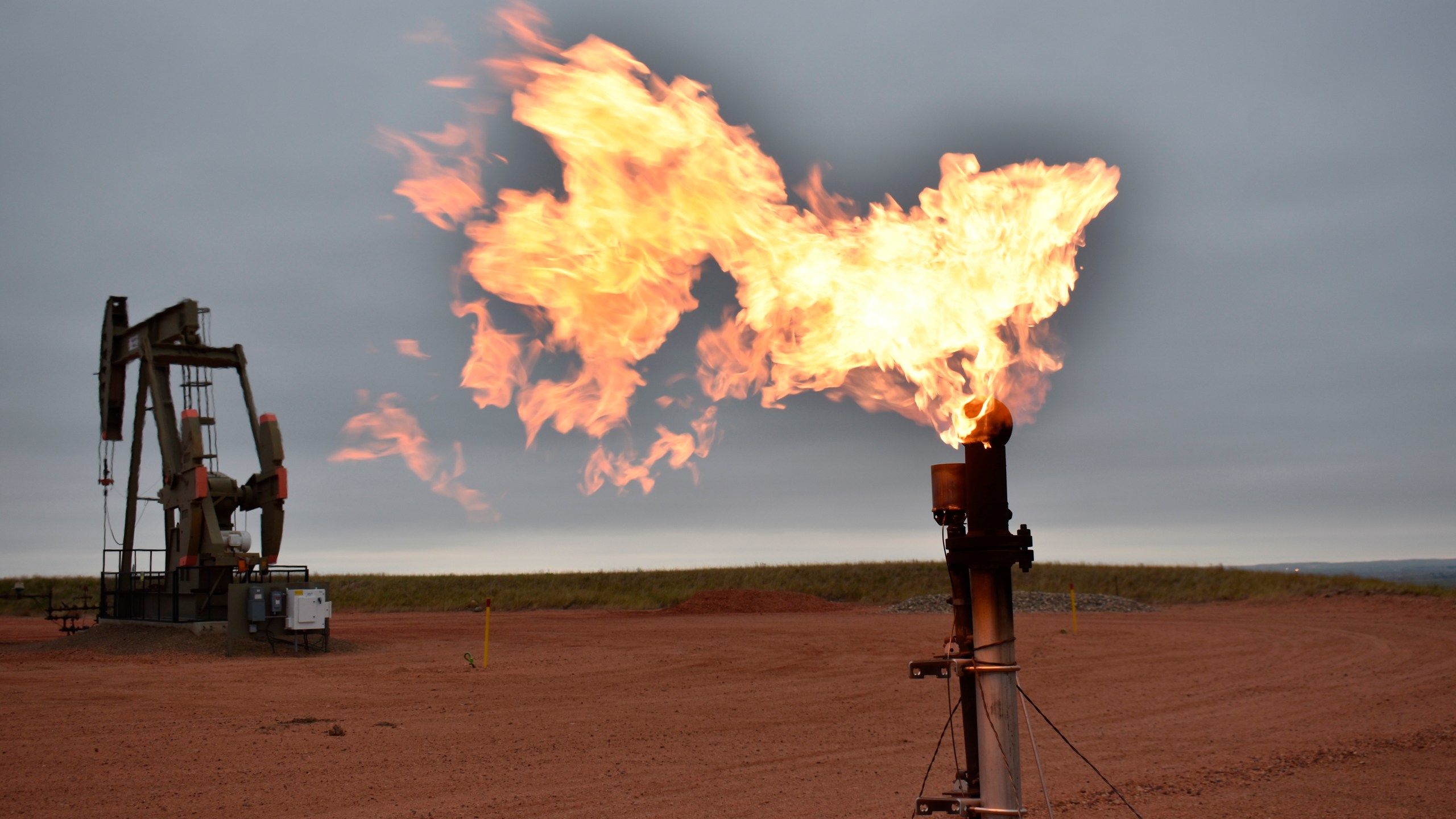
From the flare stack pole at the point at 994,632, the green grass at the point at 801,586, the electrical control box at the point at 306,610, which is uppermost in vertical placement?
the flare stack pole at the point at 994,632

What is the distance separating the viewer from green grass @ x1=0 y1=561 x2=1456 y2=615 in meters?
49.4

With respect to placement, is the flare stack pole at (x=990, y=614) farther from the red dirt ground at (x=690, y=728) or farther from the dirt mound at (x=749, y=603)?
the dirt mound at (x=749, y=603)

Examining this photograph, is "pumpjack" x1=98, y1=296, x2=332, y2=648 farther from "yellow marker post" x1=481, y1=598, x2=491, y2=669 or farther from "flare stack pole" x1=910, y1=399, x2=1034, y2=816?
"flare stack pole" x1=910, y1=399, x2=1034, y2=816

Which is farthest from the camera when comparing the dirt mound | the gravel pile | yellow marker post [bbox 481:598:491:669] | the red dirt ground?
the dirt mound

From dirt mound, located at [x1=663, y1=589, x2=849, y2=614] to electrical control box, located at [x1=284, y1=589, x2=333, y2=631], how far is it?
22.1m

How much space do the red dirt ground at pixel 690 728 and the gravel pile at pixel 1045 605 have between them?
48.2ft

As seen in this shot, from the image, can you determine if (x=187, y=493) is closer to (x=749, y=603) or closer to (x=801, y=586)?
(x=749, y=603)

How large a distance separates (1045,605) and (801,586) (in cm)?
2340

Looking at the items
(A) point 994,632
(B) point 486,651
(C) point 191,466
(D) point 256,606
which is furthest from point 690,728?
(C) point 191,466

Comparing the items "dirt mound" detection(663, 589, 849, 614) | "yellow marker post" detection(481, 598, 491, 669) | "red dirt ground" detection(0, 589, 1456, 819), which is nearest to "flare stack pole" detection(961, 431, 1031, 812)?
"red dirt ground" detection(0, 589, 1456, 819)

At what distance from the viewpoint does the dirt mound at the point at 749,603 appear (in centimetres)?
4703

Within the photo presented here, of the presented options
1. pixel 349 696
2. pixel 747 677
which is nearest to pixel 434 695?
pixel 349 696

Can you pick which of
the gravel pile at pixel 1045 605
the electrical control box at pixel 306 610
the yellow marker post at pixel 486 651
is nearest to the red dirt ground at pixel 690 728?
the yellow marker post at pixel 486 651

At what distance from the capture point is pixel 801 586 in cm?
6581
